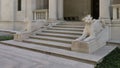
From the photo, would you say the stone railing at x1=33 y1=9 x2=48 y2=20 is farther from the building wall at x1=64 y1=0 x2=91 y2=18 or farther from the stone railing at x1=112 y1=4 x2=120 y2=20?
the stone railing at x1=112 y1=4 x2=120 y2=20

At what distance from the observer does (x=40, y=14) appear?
13836 mm

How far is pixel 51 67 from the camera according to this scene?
6.32 meters

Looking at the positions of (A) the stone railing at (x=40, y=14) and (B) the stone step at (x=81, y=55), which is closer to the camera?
(B) the stone step at (x=81, y=55)

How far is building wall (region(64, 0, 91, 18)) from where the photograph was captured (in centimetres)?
1593

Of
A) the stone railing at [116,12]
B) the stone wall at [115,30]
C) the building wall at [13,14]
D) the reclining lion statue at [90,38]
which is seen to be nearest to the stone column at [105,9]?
the stone railing at [116,12]

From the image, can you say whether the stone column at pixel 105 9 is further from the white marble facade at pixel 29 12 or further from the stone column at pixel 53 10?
the stone column at pixel 53 10

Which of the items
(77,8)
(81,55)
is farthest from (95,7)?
(81,55)

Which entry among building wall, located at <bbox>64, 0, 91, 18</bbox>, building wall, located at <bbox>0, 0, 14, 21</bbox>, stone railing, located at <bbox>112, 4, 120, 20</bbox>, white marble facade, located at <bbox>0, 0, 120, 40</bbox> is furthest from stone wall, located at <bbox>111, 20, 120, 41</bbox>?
building wall, located at <bbox>0, 0, 14, 21</bbox>

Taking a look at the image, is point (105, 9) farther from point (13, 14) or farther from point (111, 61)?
point (13, 14)

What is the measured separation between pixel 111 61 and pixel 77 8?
399 inches

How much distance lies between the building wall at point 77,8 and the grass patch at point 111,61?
861cm

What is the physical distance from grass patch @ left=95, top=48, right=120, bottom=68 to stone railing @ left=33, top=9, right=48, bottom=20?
6.87m

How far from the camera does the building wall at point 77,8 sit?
627 inches

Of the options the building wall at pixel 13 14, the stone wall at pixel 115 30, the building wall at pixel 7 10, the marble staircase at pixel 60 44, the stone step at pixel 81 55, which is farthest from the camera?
the building wall at pixel 7 10
